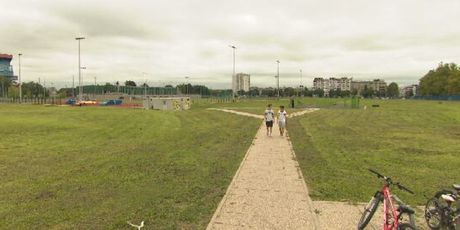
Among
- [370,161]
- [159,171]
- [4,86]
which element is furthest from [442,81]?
[4,86]

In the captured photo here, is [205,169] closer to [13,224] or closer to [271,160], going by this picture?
[271,160]

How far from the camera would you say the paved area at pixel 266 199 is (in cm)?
675

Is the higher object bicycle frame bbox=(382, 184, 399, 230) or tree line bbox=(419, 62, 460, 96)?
tree line bbox=(419, 62, 460, 96)

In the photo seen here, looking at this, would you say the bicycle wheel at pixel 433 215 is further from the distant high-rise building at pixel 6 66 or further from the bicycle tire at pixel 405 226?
the distant high-rise building at pixel 6 66

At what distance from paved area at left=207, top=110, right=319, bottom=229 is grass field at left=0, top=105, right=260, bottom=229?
296mm

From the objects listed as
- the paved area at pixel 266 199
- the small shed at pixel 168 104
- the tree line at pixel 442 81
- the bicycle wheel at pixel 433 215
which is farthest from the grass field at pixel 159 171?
the tree line at pixel 442 81

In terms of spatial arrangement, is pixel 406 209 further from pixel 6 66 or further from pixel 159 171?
pixel 6 66

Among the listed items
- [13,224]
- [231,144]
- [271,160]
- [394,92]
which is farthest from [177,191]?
[394,92]

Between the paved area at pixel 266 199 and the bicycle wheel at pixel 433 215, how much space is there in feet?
5.87

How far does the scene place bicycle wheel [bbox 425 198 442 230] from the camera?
6.18m

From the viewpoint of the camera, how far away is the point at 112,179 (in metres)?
9.73

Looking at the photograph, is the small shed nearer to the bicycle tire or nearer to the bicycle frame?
the bicycle frame

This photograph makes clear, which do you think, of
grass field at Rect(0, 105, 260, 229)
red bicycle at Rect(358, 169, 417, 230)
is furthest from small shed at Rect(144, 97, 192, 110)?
red bicycle at Rect(358, 169, 417, 230)

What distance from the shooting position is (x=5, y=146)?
49.6ft
